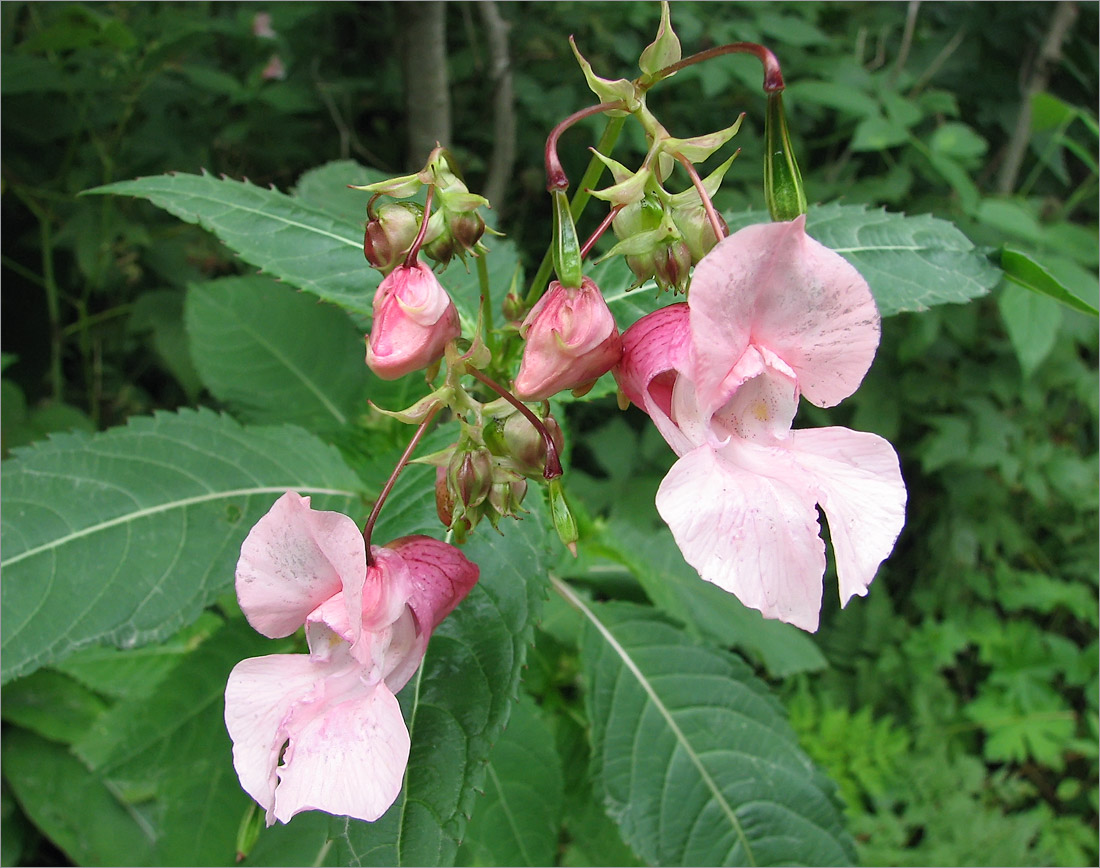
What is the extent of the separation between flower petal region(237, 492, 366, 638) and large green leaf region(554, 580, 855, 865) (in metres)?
0.63

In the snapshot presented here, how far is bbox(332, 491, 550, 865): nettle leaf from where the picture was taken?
64 centimetres

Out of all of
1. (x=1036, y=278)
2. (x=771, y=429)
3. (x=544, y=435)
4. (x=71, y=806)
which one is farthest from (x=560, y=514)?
(x=71, y=806)

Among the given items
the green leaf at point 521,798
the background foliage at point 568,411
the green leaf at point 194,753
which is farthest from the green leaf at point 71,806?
the green leaf at point 521,798

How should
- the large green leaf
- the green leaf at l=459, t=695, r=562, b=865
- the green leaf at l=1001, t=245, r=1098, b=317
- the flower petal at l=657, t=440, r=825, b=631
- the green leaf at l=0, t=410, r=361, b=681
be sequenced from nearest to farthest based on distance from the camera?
the flower petal at l=657, t=440, r=825, b=631 < the green leaf at l=1001, t=245, r=1098, b=317 < the green leaf at l=0, t=410, r=361, b=681 < the large green leaf < the green leaf at l=459, t=695, r=562, b=865

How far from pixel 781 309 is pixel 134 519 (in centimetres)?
83

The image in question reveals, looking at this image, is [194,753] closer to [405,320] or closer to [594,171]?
[405,320]

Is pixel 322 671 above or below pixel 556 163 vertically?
below

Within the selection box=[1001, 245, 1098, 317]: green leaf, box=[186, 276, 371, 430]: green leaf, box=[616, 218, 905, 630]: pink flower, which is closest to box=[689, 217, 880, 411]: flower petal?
box=[616, 218, 905, 630]: pink flower

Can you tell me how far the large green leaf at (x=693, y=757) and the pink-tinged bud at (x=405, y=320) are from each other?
2.30 ft

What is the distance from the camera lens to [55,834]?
1482 mm

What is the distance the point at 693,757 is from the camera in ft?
3.60

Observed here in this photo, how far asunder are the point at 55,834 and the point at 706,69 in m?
2.10

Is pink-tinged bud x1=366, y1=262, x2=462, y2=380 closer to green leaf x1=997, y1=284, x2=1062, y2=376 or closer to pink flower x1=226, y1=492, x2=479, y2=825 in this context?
pink flower x1=226, y1=492, x2=479, y2=825

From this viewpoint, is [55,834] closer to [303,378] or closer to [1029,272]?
[303,378]
